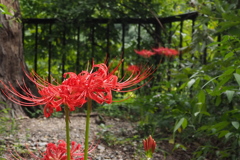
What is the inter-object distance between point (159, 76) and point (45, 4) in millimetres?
2162

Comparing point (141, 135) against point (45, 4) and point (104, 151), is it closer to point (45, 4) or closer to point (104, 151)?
point (104, 151)

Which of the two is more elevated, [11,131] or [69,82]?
[69,82]

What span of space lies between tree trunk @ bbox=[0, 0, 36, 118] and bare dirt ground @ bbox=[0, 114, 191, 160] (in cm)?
22

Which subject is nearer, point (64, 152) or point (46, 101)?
point (46, 101)

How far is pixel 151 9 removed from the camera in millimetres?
4645

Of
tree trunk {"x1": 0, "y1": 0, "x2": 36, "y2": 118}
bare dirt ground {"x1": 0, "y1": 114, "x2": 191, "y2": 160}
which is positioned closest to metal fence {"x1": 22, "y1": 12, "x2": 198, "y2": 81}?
tree trunk {"x1": 0, "y1": 0, "x2": 36, "y2": 118}

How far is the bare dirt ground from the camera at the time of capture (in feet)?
8.85

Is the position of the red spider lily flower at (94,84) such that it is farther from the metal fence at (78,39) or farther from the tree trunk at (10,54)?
the metal fence at (78,39)

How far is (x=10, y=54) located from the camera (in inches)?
135

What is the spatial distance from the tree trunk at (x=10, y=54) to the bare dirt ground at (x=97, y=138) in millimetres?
216

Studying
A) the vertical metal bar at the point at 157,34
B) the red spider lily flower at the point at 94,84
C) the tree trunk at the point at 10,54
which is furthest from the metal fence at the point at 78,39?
the red spider lily flower at the point at 94,84

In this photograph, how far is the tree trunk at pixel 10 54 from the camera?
3320 millimetres

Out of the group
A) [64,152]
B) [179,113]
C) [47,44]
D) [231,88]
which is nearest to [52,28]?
[47,44]

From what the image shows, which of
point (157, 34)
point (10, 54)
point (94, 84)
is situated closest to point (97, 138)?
point (10, 54)
